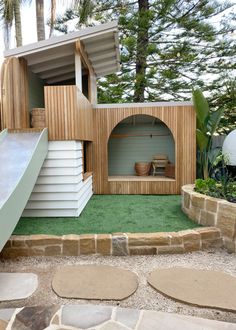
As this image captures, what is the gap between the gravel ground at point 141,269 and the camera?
8.52 feet

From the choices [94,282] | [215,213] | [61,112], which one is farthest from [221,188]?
[61,112]

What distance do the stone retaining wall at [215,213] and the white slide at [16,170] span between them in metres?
2.95

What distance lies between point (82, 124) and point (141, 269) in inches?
135

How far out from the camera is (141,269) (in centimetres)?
341

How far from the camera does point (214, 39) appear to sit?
1249 centimetres

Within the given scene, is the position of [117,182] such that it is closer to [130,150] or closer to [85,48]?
[130,150]

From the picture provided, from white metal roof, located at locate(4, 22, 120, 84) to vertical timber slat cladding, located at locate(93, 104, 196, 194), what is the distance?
1.52 metres

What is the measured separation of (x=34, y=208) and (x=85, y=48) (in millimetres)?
4202

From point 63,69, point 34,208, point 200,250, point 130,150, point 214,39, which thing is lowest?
point 200,250

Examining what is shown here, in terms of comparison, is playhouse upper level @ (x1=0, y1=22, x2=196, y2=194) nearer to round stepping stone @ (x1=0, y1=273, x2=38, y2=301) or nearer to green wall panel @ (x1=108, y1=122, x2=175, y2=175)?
green wall panel @ (x1=108, y1=122, x2=175, y2=175)

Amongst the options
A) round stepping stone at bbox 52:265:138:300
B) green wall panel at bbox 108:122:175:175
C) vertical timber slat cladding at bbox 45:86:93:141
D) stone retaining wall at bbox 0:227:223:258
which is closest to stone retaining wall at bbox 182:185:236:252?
stone retaining wall at bbox 0:227:223:258

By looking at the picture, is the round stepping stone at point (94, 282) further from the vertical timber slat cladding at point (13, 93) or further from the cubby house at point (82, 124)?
the vertical timber slat cladding at point (13, 93)

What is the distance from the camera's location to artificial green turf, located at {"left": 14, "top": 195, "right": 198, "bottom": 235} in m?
4.32

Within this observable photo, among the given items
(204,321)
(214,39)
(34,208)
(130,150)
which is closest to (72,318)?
(204,321)
